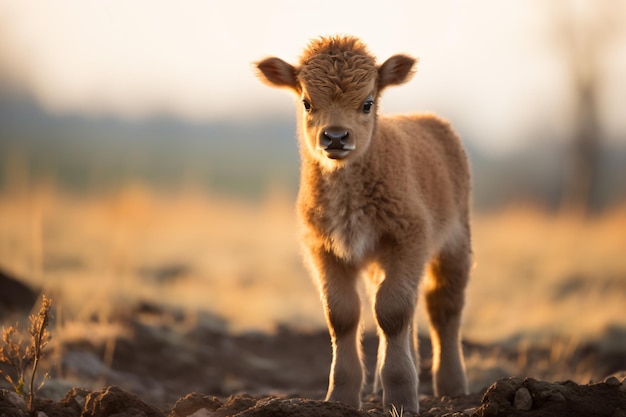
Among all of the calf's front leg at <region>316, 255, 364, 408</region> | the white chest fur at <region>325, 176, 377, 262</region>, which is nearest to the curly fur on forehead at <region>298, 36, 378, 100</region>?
the white chest fur at <region>325, 176, 377, 262</region>

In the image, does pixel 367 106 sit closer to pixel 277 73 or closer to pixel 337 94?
pixel 337 94

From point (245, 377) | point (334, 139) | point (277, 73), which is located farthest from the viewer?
point (245, 377)

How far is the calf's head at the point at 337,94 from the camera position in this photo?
6613 millimetres

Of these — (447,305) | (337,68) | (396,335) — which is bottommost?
(396,335)

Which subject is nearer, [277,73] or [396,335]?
[396,335]

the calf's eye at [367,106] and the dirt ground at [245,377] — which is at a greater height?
the calf's eye at [367,106]

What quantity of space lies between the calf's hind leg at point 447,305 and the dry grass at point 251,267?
283cm

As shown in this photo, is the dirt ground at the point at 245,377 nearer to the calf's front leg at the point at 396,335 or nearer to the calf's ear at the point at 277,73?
the calf's front leg at the point at 396,335

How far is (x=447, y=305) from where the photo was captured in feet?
27.8

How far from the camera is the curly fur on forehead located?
6.88 metres

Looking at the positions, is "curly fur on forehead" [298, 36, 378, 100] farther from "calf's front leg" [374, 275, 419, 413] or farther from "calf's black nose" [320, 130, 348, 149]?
"calf's front leg" [374, 275, 419, 413]

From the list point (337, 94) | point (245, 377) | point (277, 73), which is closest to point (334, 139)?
point (337, 94)

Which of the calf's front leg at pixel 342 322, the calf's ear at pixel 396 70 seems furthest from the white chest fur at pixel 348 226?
the calf's ear at pixel 396 70

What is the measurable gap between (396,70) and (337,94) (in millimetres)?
936
